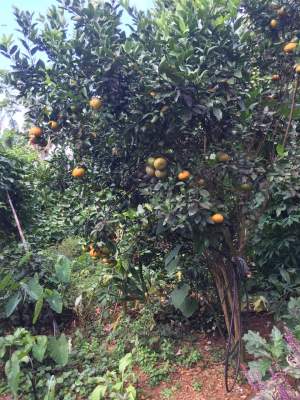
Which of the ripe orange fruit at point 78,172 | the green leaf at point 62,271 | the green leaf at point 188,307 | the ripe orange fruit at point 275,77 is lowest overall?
the green leaf at point 188,307

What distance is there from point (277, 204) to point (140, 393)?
1.58 meters

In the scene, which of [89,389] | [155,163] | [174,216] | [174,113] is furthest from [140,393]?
[174,113]

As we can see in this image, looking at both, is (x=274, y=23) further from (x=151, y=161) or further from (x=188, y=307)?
(x=188, y=307)

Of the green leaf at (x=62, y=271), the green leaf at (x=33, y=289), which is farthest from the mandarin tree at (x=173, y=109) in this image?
the green leaf at (x=33, y=289)

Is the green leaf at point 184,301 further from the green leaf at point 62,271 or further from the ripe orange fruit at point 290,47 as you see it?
the ripe orange fruit at point 290,47

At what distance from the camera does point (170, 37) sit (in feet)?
7.08

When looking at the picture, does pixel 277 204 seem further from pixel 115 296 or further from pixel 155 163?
pixel 115 296

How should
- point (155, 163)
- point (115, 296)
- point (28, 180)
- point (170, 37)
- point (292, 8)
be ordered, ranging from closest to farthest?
point (170, 37)
point (155, 163)
point (292, 8)
point (115, 296)
point (28, 180)

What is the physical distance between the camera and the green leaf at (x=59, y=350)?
8.14 feet

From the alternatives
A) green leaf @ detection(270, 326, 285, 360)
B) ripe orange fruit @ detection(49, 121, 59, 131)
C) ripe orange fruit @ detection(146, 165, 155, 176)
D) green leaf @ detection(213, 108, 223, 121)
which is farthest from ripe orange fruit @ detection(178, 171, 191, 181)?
Answer: green leaf @ detection(270, 326, 285, 360)

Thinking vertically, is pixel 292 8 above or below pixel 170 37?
above

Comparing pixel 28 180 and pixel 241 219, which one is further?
pixel 28 180

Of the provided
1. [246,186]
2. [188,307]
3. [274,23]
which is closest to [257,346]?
[188,307]

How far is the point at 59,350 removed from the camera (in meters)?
2.51
